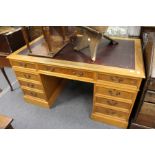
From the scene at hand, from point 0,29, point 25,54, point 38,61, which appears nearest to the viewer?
point 38,61

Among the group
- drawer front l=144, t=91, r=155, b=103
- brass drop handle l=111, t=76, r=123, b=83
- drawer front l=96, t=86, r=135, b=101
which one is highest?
brass drop handle l=111, t=76, r=123, b=83

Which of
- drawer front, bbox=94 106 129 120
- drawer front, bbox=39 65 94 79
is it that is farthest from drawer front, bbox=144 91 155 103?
drawer front, bbox=39 65 94 79

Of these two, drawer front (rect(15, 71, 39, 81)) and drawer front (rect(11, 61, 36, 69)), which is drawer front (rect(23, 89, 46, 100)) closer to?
drawer front (rect(15, 71, 39, 81))

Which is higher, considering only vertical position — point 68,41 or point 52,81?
point 68,41

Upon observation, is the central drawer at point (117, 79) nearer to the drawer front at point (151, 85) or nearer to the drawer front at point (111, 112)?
the drawer front at point (151, 85)

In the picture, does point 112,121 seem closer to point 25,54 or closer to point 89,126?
point 89,126

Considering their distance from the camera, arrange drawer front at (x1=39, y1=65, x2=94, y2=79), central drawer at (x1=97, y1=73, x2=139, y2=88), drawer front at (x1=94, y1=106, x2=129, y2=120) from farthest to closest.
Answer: drawer front at (x1=94, y1=106, x2=129, y2=120)
drawer front at (x1=39, y1=65, x2=94, y2=79)
central drawer at (x1=97, y1=73, x2=139, y2=88)

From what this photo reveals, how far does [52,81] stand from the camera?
1.80 m

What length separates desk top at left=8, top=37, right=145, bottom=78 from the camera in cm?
118

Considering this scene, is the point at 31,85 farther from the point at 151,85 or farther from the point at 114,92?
the point at 151,85

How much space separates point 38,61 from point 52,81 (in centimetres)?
47

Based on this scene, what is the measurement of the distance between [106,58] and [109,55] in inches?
2.2

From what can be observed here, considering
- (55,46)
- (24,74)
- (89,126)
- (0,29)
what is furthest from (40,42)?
(89,126)

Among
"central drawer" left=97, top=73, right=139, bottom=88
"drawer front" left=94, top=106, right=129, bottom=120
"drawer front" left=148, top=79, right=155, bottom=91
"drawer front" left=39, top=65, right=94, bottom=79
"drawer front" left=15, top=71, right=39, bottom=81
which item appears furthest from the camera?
"drawer front" left=15, top=71, right=39, bottom=81
